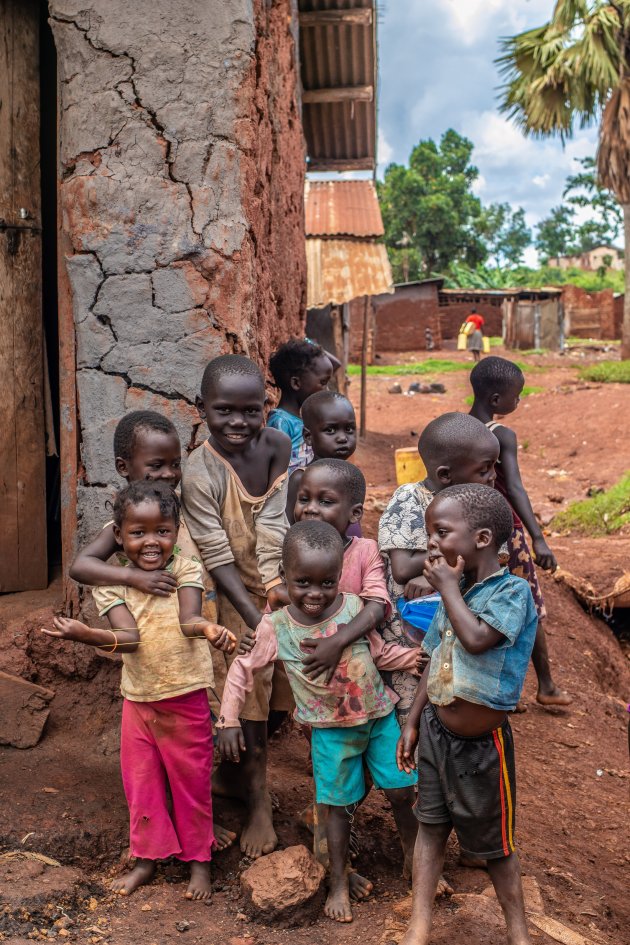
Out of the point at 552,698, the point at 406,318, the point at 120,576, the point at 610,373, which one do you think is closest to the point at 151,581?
the point at 120,576

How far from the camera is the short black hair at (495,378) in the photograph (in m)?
3.86

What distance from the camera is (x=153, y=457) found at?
2.76 metres

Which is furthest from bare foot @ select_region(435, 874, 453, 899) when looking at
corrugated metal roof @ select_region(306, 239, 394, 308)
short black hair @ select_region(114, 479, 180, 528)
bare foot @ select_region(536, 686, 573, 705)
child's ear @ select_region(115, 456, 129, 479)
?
corrugated metal roof @ select_region(306, 239, 394, 308)

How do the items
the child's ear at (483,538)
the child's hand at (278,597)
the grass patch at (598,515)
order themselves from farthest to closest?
the grass patch at (598,515) < the child's hand at (278,597) < the child's ear at (483,538)

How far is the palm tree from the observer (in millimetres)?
15367

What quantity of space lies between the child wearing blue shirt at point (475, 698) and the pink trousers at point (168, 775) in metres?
0.69

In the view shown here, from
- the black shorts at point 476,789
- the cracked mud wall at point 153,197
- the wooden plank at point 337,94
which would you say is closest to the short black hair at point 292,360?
the cracked mud wall at point 153,197

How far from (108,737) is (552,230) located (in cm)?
5047

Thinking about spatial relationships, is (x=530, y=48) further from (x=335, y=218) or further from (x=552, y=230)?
(x=552, y=230)

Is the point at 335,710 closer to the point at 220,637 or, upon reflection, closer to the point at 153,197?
the point at 220,637

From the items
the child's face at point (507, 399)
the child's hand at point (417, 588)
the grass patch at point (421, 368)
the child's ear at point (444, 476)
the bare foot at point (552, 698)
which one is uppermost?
the grass patch at point (421, 368)

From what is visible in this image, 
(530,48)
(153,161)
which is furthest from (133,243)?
(530,48)

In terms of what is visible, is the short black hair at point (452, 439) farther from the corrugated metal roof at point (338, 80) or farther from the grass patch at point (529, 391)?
the grass patch at point (529, 391)

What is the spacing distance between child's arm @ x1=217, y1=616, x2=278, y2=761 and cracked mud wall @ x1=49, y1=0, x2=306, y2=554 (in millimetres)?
1055
